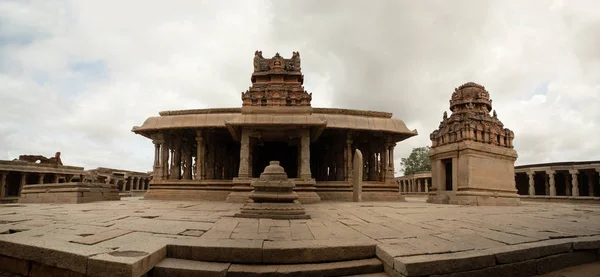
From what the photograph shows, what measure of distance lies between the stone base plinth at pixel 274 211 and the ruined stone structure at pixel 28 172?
73.2ft

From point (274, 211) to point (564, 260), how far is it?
453 centimetres

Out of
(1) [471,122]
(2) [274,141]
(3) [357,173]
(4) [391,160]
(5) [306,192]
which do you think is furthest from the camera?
(4) [391,160]

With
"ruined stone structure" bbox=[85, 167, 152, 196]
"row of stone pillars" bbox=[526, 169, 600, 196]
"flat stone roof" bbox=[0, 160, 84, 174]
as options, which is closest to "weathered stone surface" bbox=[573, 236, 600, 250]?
"row of stone pillars" bbox=[526, 169, 600, 196]

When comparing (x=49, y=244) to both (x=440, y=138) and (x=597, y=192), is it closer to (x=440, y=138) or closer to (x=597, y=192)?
(x=440, y=138)

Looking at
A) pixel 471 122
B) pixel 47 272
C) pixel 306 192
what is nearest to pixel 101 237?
pixel 47 272

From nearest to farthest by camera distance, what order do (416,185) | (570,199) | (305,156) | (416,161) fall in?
(305,156) < (570,199) < (416,185) < (416,161)

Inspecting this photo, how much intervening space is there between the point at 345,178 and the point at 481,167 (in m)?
6.32

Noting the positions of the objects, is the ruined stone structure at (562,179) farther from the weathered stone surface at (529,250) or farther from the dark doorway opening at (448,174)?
the weathered stone surface at (529,250)

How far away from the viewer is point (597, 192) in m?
22.6

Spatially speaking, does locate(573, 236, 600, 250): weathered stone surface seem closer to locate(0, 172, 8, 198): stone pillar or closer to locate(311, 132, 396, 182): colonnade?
locate(311, 132, 396, 182): colonnade

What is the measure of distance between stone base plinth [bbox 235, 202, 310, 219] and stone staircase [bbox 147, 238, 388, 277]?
2699 mm

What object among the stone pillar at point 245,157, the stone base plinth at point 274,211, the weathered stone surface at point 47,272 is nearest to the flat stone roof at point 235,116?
the stone pillar at point 245,157

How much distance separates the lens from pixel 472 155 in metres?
11.3

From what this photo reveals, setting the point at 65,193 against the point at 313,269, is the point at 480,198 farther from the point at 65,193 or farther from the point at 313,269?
the point at 65,193
